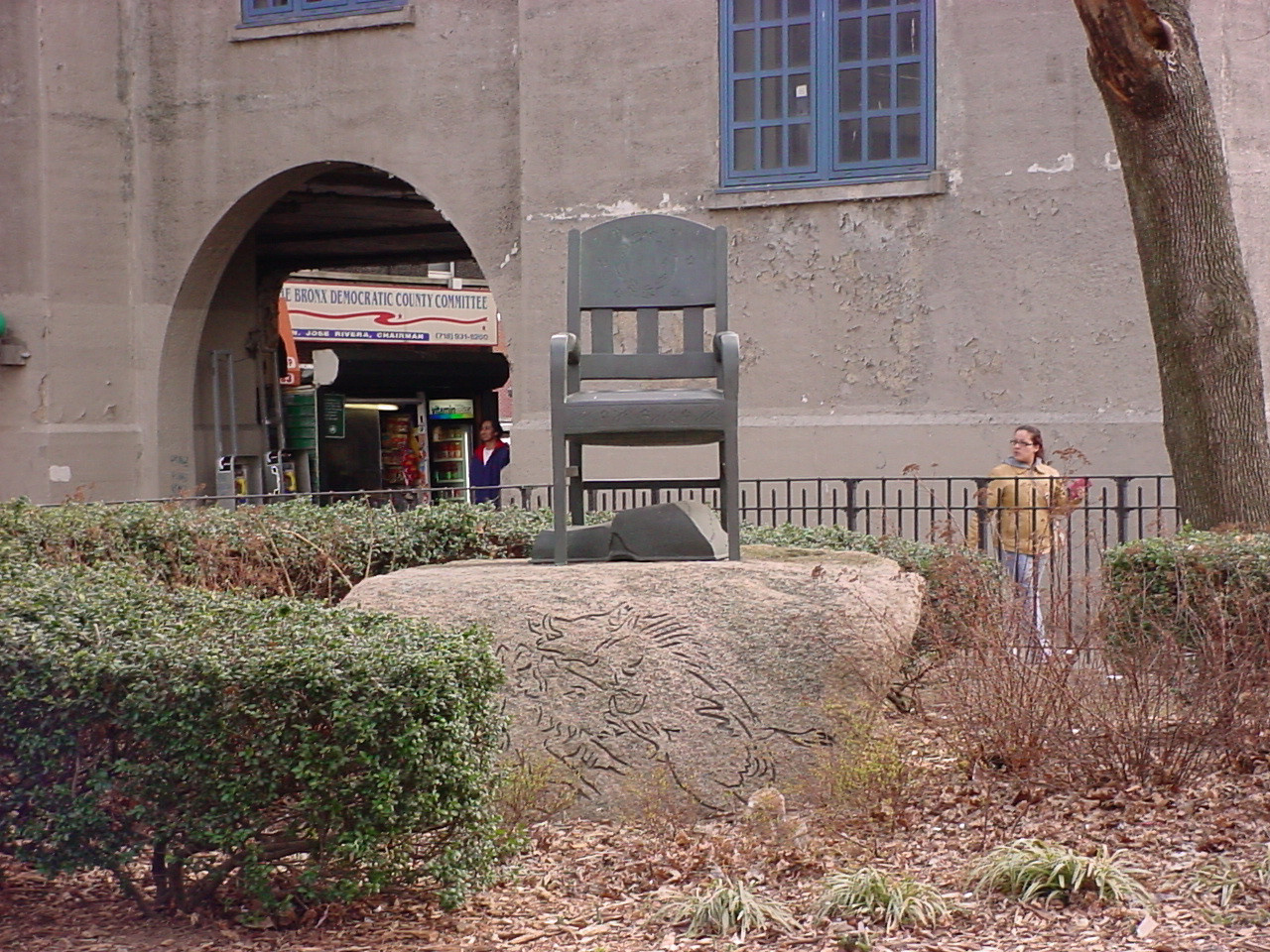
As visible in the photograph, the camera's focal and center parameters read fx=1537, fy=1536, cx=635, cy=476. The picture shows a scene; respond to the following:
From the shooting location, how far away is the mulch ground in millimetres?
4383

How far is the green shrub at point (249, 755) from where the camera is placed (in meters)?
4.26

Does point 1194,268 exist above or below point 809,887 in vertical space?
above

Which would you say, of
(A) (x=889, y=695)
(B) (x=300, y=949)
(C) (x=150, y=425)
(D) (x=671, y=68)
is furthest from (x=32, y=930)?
(C) (x=150, y=425)

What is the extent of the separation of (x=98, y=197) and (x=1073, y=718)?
12745mm

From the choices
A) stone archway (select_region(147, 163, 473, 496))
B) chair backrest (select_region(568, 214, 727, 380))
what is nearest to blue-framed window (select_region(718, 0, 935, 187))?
stone archway (select_region(147, 163, 473, 496))

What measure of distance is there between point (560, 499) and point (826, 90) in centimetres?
827

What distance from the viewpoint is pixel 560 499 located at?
6191 millimetres

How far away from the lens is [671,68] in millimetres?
13773

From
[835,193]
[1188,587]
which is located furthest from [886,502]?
[1188,587]

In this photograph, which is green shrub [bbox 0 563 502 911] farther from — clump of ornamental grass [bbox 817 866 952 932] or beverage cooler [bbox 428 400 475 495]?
beverage cooler [bbox 428 400 475 495]

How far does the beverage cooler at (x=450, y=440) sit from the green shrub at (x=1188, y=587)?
22.3 metres

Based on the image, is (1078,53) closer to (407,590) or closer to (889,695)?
(889,695)

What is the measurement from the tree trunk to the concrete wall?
4.34m

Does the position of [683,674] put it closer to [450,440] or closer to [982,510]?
[982,510]
